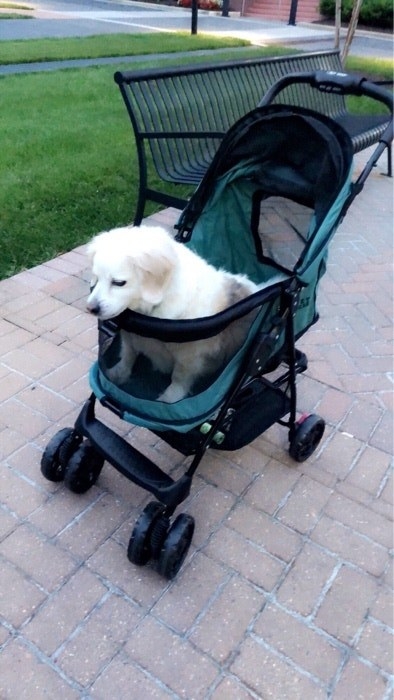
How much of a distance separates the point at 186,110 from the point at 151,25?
14.6m

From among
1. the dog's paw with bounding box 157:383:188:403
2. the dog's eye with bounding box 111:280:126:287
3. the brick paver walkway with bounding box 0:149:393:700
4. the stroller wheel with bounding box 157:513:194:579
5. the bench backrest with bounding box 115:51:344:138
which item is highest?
the bench backrest with bounding box 115:51:344:138

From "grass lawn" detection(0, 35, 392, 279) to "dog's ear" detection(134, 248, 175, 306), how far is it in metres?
2.43

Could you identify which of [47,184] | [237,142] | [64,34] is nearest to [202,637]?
[237,142]

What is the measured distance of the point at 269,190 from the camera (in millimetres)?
3035

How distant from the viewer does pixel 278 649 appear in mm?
2221

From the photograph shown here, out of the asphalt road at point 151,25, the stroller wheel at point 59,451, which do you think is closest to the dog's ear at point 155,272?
the stroller wheel at point 59,451

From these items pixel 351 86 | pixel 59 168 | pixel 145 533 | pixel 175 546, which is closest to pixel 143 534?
pixel 145 533

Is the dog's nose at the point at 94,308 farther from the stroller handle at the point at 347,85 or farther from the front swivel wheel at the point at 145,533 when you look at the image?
the stroller handle at the point at 347,85

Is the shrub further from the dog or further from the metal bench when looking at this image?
the dog

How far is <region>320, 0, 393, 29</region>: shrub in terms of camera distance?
71.0 feet

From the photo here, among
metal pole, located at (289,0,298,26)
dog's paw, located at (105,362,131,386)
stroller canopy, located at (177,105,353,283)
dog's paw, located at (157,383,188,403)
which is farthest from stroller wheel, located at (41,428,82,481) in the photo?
metal pole, located at (289,0,298,26)

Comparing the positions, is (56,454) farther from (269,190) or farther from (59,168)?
(59,168)

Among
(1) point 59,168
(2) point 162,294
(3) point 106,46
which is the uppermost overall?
(2) point 162,294

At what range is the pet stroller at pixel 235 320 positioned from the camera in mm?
2324
